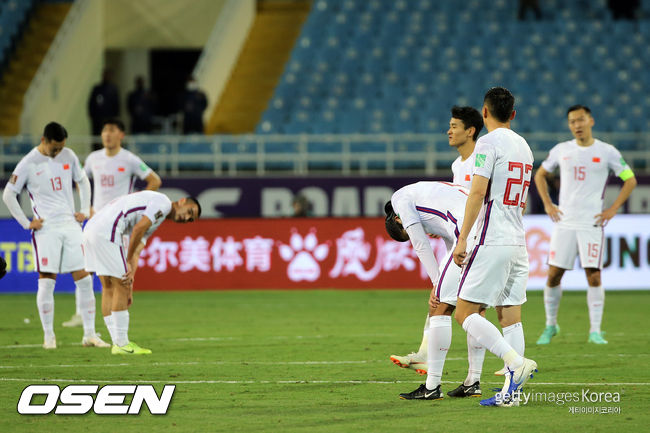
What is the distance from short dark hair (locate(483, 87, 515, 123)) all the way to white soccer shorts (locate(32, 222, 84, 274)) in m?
5.54

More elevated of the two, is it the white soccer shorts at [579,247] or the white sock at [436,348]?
the white soccer shorts at [579,247]

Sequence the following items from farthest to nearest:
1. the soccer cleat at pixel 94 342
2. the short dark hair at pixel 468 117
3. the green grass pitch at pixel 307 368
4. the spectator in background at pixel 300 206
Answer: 1. the spectator in background at pixel 300 206
2. the soccer cleat at pixel 94 342
3. the short dark hair at pixel 468 117
4. the green grass pitch at pixel 307 368

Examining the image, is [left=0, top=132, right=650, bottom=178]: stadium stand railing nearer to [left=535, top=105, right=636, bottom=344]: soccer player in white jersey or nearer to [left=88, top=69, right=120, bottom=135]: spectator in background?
[left=88, top=69, right=120, bottom=135]: spectator in background

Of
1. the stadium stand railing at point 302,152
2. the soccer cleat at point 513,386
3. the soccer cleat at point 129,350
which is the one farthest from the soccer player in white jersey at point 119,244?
the stadium stand railing at point 302,152

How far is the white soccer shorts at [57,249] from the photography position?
1135 centimetres

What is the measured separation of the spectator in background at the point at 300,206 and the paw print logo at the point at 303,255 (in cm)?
64

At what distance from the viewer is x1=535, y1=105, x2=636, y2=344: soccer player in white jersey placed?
38.0 ft

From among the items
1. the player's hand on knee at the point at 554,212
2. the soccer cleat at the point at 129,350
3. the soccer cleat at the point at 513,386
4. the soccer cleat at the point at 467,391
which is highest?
the player's hand on knee at the point at 554,212

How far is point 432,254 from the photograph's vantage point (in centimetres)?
791

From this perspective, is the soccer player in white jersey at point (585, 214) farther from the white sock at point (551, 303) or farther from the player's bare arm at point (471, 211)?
the player's bare arm at point (471, 211)

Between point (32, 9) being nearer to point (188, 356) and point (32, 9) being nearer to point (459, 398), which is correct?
point (188, 356)

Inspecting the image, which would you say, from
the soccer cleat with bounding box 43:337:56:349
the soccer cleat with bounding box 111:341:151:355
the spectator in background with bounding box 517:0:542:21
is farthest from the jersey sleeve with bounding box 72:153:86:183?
the spectator in background with bounding box 517:0:542:21

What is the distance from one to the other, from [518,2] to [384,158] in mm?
8156

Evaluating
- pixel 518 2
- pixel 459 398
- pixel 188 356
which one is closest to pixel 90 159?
pixel 188 356
